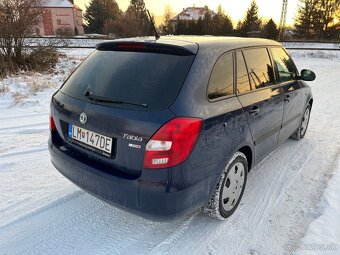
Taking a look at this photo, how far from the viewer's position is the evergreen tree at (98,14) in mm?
58750

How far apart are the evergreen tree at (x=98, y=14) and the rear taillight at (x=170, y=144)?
198 ft

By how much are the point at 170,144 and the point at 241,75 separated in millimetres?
1258

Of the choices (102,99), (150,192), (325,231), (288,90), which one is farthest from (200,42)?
(325,231)

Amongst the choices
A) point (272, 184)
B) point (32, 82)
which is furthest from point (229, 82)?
point (32, 82)

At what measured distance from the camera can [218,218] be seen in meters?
2.82

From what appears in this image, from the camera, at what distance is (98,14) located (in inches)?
2331

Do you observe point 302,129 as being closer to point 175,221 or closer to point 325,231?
point 325,231

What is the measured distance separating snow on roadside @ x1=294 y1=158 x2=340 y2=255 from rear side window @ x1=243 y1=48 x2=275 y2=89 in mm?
1470

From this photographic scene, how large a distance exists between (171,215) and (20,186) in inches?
79.4

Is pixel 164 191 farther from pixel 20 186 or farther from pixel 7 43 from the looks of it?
pixel 7 43

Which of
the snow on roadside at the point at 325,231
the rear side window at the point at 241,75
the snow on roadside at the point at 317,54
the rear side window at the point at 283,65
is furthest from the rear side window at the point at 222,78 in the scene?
the snow on roadside at the point at 317,54

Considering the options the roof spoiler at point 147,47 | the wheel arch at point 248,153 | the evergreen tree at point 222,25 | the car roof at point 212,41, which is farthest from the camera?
the evergreen tree at point 222,25

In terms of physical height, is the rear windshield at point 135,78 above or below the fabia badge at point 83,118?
above

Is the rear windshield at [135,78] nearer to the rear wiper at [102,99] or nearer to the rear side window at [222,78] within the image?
the rear wiper at [102,99]
